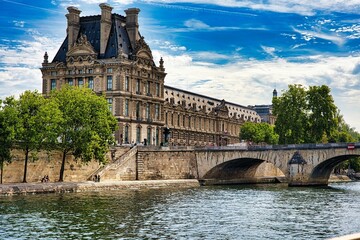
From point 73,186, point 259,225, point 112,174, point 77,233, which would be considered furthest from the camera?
point 112,174

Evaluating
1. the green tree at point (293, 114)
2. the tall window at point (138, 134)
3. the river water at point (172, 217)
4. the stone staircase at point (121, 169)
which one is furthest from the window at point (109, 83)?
the river water at point (172, 217)

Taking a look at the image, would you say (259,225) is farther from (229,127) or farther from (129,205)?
(229,127)

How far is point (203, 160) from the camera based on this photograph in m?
90.5

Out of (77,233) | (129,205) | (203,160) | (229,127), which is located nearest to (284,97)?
(203,160)

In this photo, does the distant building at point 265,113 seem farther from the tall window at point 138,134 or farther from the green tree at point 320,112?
the tall window at point 138,134

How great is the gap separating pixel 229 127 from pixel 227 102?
27.5ft

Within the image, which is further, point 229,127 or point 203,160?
point 229,127

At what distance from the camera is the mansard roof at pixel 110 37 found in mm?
99562

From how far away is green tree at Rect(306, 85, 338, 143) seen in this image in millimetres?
105438

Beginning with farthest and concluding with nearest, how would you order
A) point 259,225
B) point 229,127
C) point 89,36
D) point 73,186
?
point 229,127 < point 89,36 < point 73,186 < point 259,225

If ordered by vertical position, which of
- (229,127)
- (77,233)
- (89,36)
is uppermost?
(89,36)

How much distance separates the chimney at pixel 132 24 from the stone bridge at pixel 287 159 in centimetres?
2325

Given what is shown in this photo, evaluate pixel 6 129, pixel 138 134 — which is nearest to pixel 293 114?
pixel 138 134

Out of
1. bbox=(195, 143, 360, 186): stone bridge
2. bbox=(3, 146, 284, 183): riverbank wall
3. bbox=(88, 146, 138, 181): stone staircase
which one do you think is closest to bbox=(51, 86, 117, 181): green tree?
bbox=(3, 146, 284, 183): riverbank wall
